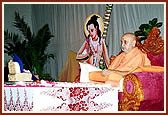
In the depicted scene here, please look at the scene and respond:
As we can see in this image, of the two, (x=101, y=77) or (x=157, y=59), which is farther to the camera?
(x=101, y=77)

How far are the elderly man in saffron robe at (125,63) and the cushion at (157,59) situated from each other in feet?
0.21

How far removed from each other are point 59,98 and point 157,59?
163cm

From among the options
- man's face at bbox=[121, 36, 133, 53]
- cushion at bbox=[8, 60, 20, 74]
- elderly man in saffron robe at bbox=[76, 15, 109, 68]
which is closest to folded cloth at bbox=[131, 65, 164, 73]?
man's face at bbox=[121, 36, 133, 53]

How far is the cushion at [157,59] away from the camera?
407 centimetres

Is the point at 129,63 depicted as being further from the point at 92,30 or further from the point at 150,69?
the point at 92,30

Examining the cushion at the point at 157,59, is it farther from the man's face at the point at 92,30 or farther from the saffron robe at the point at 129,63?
the man's face at the point at 92,30

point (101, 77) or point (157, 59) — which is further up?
point (157, 59)

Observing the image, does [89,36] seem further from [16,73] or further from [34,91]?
[34,91]

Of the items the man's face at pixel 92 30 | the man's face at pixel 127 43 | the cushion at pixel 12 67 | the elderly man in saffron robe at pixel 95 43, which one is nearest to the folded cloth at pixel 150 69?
the man's face at pixel 127 43

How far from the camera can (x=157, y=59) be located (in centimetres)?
414

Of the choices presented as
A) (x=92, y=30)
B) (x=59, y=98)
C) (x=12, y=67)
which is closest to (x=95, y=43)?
(x=92, y=30)

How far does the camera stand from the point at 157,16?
4.81m

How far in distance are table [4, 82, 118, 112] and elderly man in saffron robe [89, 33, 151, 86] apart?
635 mm

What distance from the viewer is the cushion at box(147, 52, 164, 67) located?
4.07 meters
